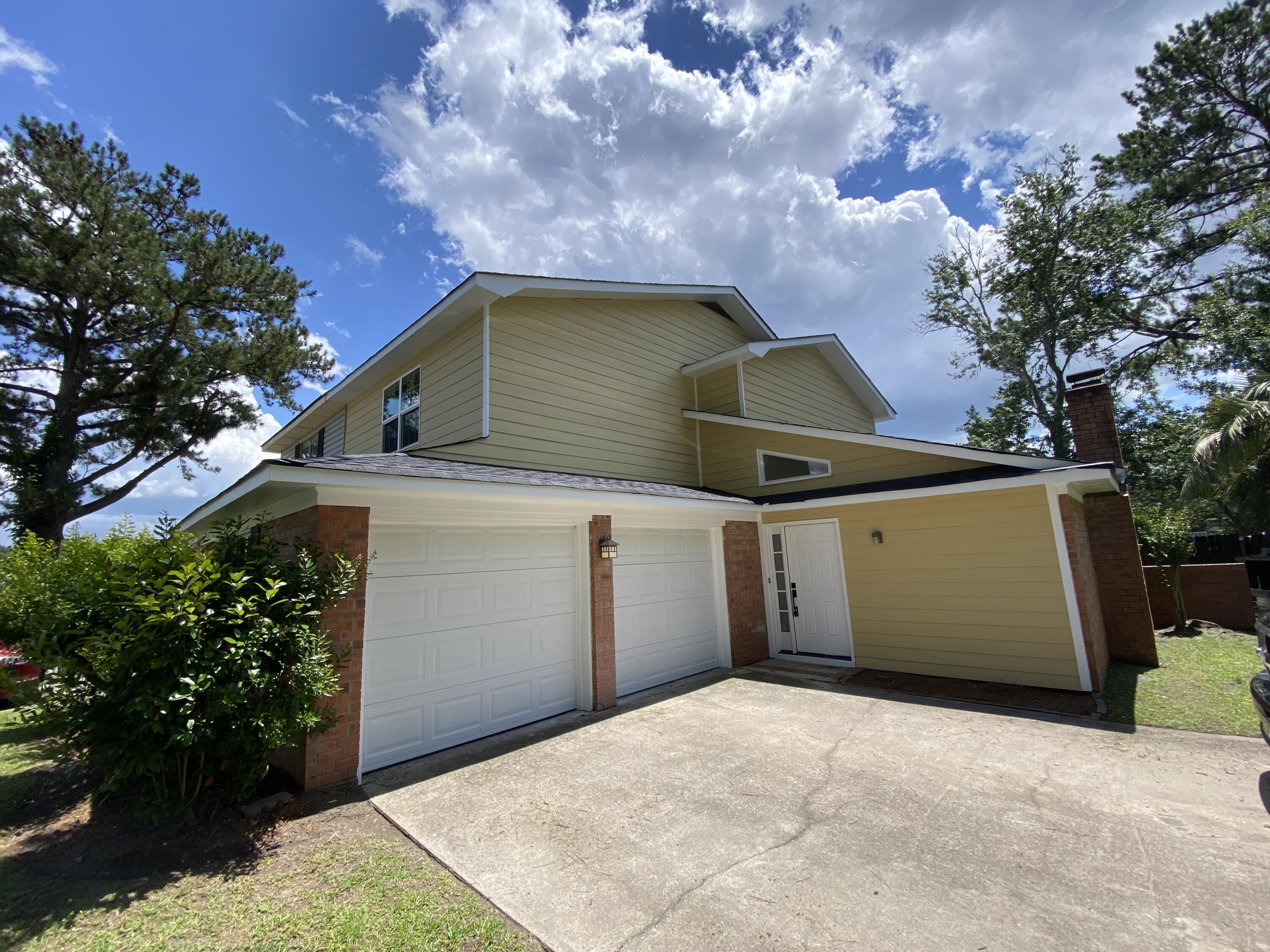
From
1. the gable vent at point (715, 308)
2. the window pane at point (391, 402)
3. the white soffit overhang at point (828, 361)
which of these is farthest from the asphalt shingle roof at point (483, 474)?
the gable vent at point (715, 308)

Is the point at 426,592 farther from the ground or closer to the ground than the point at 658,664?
farther from the ground

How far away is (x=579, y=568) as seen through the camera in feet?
22.5

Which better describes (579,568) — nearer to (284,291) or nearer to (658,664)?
(658,664)

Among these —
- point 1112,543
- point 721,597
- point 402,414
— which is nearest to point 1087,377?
point 1112,543

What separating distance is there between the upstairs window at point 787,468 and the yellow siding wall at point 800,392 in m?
0.95

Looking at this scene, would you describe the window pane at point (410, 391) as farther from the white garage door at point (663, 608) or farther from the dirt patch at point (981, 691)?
the dirt patch at point (981, 691)

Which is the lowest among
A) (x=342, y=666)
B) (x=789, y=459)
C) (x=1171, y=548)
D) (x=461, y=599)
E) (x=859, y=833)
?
(x=859, y=833)

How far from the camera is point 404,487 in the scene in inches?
191

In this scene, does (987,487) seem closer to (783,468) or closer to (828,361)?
(783,468)

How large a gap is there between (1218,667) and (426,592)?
10716mm

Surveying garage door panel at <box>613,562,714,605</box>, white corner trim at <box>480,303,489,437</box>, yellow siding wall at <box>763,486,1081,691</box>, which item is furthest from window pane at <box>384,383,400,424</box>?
yellow siding wall at <box>763,486,1081,691</box>

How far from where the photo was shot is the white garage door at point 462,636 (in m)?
5.10

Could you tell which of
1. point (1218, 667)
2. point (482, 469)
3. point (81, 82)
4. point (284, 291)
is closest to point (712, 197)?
point (482, 469)

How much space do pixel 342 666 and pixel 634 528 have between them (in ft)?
13.9
